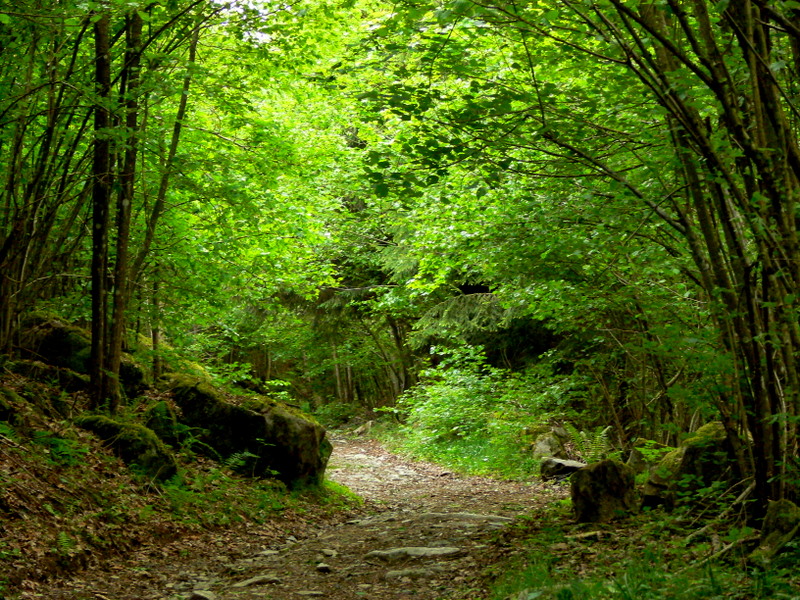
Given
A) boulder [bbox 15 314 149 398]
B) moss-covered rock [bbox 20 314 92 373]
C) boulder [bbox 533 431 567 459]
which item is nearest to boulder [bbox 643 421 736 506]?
boulder [bbox 533 431 567 459]

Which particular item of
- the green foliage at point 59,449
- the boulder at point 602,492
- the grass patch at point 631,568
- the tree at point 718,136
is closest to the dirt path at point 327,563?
the grass patch at point 631,568

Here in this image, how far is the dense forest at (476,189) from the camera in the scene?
4.53m

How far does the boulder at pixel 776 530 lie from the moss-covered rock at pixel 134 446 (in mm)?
6303

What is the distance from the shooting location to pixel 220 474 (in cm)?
930

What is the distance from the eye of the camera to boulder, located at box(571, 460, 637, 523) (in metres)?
6.78

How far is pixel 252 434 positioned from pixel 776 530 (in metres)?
7.55

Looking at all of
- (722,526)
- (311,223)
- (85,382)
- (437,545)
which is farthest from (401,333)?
(722,526)

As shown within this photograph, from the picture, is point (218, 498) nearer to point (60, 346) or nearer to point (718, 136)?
point (60, 346)

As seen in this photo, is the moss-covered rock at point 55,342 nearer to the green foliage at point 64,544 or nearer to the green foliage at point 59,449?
the green foliage at point 59,449

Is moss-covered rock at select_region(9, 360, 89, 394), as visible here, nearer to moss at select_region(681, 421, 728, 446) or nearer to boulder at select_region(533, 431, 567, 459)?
moss at select_region(681, 421, 728, 446)

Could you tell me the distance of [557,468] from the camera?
12664 millimetres

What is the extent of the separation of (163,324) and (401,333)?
50.3ft

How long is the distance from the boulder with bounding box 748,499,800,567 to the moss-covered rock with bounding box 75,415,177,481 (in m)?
6.30

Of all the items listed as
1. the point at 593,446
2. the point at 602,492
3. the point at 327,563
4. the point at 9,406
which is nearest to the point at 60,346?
the point at 9,406
